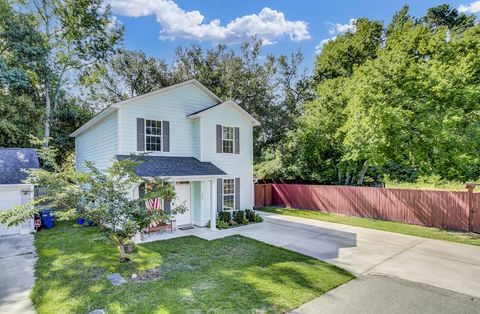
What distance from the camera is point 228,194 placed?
1399 cm

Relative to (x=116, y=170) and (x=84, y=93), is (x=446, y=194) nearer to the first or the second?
(x=116, y=170)

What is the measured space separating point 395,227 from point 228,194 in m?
8.41

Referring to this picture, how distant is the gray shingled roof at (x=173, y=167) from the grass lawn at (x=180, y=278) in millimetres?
2753

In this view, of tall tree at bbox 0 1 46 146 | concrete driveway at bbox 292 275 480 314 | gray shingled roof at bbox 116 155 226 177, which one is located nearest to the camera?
concrete driveway at bbox 292 275 480 314

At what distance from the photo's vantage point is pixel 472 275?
23.7 feet

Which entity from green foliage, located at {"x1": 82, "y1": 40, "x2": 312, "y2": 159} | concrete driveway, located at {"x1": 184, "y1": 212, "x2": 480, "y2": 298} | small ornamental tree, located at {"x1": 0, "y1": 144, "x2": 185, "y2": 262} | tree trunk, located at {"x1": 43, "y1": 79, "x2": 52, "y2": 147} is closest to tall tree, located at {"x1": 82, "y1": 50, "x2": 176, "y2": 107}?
green foliage, located at {"x1": 82, "y1": 40, "x2": 312, "y2": 159}

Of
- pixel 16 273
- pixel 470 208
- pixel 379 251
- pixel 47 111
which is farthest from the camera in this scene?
pixel 47 111

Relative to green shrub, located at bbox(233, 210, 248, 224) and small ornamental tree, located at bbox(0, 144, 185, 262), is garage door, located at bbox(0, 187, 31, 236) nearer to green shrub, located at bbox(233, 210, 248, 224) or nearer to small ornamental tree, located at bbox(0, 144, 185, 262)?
small ornamental tree, located at bbox(0, 144, 185, 262)

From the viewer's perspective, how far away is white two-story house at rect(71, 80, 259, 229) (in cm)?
1128

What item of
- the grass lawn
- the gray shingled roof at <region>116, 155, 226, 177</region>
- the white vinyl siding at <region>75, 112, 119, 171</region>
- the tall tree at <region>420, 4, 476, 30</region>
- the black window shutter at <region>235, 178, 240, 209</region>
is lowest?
the grass lawn

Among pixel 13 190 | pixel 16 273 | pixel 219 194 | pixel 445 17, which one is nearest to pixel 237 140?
pixel 219 194

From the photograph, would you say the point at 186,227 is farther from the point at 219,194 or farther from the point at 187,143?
the point at 187,143

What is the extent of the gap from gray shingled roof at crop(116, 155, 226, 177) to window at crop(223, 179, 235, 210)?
4.90 ft

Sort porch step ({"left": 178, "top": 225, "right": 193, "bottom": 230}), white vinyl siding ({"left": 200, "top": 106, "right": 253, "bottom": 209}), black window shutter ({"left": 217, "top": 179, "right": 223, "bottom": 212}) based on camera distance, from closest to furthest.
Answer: porch step ({"left": 178, "top": 225, "right": 193, "bottom": 230}) → white vinyl siding ({"left": 200, "top": 106, "right": 253, "bottom": 209}) → black window shutter ({"left": 217, "top": 179, "right": 223, "bottom": 212})
